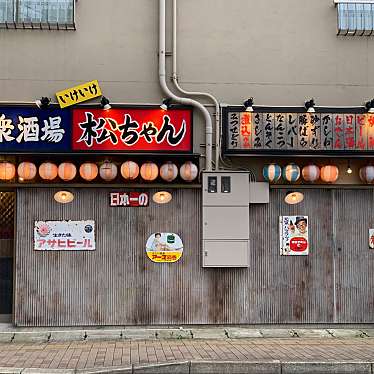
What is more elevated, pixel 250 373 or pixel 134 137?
pixel 134 137

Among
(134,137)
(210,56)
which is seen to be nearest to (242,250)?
(134,137)

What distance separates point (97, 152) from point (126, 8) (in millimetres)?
3378

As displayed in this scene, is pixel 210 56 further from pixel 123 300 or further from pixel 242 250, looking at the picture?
pixel 123 300

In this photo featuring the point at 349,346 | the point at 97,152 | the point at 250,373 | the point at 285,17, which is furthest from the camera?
the point at 285,17

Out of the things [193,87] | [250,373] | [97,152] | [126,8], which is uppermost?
[126,8]

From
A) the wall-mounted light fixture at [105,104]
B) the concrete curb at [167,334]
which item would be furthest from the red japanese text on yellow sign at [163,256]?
the wall-mounted light fixture at [105,104]

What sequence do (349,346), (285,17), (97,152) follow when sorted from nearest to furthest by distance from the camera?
(349,346) → (97,152) → (285,17)

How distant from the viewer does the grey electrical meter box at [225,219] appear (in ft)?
42.0

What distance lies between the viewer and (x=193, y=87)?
13.1 meters

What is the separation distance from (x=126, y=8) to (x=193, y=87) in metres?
2.31

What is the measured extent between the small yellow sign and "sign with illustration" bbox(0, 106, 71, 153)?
1.17 ft

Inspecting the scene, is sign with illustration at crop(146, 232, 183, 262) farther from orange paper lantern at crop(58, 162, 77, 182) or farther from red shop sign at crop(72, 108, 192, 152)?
orange paper lantern at crop(58, 162, 77, 182)

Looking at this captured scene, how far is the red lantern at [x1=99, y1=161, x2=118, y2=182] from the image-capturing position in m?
12.5

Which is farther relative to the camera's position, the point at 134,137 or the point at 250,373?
the point at 134,137
